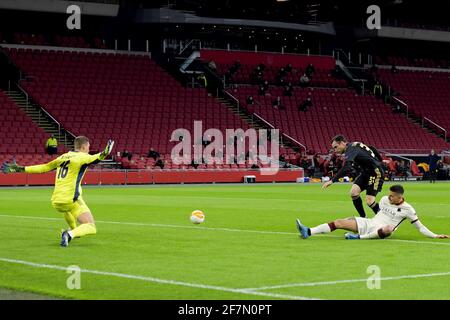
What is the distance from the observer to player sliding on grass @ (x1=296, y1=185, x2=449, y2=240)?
15.7 meters

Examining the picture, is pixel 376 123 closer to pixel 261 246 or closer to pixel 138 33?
pixel 138 33

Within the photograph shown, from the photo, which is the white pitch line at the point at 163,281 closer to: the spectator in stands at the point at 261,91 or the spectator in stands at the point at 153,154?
the spectator in stands at the point at 153,154

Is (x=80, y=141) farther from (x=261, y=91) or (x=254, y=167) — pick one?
(x=261, y=91)

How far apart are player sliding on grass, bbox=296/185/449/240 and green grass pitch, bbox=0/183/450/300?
8.1 inches

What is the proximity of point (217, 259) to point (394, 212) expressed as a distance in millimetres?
4067

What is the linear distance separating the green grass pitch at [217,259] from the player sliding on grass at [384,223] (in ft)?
0.67

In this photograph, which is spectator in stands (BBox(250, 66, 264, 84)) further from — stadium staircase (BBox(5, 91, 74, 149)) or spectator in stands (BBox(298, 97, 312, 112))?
stadium staircase (BBox(5, 91, 74, 149))

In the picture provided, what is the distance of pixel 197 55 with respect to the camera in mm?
65375

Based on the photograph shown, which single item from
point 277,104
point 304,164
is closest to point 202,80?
point 277,104

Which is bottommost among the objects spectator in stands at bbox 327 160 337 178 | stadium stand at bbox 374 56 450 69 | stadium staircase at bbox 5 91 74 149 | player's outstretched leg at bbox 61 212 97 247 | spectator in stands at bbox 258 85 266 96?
player's outstretched leg at bbox 61 212 97 247

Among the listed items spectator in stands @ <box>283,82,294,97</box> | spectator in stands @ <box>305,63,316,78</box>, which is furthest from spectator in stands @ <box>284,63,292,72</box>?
spectator in stands @ <box>283,82,294,97</box>


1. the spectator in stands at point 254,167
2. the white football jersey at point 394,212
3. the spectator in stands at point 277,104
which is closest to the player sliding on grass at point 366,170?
the white football jersey at point 394,212

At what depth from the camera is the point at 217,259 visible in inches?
521
